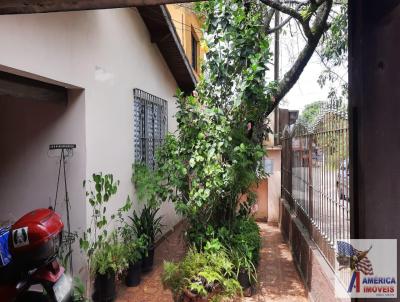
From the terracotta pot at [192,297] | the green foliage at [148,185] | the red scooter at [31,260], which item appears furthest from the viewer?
the green foliage at [148,185]

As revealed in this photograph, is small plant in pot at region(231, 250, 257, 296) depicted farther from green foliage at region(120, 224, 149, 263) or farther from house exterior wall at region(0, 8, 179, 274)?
house exterior wall at region(0, 8, 179, 274)

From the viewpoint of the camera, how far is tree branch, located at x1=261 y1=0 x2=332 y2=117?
4.73 meters

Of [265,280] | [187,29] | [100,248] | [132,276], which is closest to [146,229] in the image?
[132,276]

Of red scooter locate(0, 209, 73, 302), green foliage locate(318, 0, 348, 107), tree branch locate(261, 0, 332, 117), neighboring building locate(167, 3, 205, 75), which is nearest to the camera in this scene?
red scooter locate(0, 209, 73, 302)

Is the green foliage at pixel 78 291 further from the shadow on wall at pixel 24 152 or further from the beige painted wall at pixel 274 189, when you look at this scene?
the beige painted wall at pixel 274 189

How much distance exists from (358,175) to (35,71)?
113 inches

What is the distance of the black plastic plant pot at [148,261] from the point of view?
515cm

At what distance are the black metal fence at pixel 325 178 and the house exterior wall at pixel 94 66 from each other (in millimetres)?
2607

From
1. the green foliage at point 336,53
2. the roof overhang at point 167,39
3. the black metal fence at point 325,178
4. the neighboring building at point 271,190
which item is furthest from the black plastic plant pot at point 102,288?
the neighboring building at point 271,190

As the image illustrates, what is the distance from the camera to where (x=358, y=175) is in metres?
1.01

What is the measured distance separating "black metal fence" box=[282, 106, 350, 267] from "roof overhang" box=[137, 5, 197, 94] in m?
2.91

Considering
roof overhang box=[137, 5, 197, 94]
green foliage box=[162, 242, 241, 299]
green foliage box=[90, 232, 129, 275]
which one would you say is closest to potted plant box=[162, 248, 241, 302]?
green foliage box=[162, 242, 241, 299]

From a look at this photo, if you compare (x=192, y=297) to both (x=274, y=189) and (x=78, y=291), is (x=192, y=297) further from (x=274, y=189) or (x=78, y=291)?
(x=274, y=189)

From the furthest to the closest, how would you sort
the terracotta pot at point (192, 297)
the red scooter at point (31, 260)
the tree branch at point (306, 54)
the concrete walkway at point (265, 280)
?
the tree branch at point (306, 54) → the concrete walkway at point (265, 280) → the terracotta pot at point (192, 297) → the red scooter at point (31, 260)
